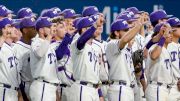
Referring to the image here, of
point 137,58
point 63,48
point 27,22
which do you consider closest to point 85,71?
point 63,48

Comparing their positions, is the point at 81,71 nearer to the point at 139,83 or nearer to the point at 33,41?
the point at 33,41

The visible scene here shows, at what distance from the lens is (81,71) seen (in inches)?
522

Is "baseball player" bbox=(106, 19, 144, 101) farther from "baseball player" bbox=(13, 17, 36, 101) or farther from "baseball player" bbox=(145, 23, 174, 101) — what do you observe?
"baseball player" bbox=(13, 17, 36, 101)

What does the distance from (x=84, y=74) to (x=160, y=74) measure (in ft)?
4.42

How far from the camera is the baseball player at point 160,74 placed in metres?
13.9

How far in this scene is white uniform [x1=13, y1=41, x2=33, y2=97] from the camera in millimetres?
13531

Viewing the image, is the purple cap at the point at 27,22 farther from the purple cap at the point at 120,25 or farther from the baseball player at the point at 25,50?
the purple cap at the point at 120,25

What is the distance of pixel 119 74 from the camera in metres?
13.8

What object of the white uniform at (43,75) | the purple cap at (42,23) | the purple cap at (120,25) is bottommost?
the white uniform at (43,75)

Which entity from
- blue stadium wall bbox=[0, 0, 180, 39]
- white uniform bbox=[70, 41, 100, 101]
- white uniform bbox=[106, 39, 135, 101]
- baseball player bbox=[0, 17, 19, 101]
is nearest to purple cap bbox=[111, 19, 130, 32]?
white uniform bbox=[106, 39, 135, 101]

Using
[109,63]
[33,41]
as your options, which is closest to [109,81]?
[109,63]

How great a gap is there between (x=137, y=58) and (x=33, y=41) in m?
2.20

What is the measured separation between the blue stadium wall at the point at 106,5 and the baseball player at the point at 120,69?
15.2 feet

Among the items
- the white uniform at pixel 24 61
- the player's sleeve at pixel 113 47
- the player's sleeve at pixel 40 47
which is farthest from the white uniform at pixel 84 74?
the white uniform at pixel 24 61
